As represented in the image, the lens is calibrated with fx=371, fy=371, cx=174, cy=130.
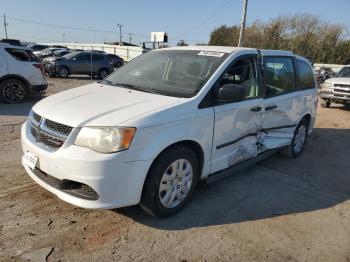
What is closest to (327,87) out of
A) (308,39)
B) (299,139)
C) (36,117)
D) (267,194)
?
(299,139)

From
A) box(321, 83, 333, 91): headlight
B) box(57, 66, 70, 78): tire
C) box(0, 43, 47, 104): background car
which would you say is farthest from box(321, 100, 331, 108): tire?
box(57, 66, 70, 78): tire

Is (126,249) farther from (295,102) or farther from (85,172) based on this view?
(295,102)

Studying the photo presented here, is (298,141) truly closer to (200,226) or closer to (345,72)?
(200,226)

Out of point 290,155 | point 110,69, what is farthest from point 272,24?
point 290,155

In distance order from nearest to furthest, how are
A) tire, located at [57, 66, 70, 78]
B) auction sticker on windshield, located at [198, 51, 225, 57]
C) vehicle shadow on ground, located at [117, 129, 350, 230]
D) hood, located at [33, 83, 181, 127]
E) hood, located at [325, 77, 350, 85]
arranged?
hood, located at [33, 83, 181, 127]
vehicle shadow on ground, located at [117, 129, 350, 230]
auction sticker on windshield, located at [198, 51, 225, 57]
hood, located at [325, 77, 350, 85]
tire, located at [57, 66, 70, 78]

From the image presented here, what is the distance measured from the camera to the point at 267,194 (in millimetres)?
4805

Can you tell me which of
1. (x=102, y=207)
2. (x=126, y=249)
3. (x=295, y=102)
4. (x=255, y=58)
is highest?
(x=255, y=58)

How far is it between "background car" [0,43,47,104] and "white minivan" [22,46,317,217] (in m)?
6.24

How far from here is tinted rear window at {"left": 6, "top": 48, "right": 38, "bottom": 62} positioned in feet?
33.7

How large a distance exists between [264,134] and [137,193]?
2.46 m

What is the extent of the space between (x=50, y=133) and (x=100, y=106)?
0.54m

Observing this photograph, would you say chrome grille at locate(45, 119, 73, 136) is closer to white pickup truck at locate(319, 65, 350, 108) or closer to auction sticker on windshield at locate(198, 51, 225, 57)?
auction sticker on windshield at locate(198, 51, 225, 57)

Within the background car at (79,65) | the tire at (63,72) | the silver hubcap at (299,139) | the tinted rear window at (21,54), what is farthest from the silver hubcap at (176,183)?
the tire at (63,72)

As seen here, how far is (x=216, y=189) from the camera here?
479 centimetres
